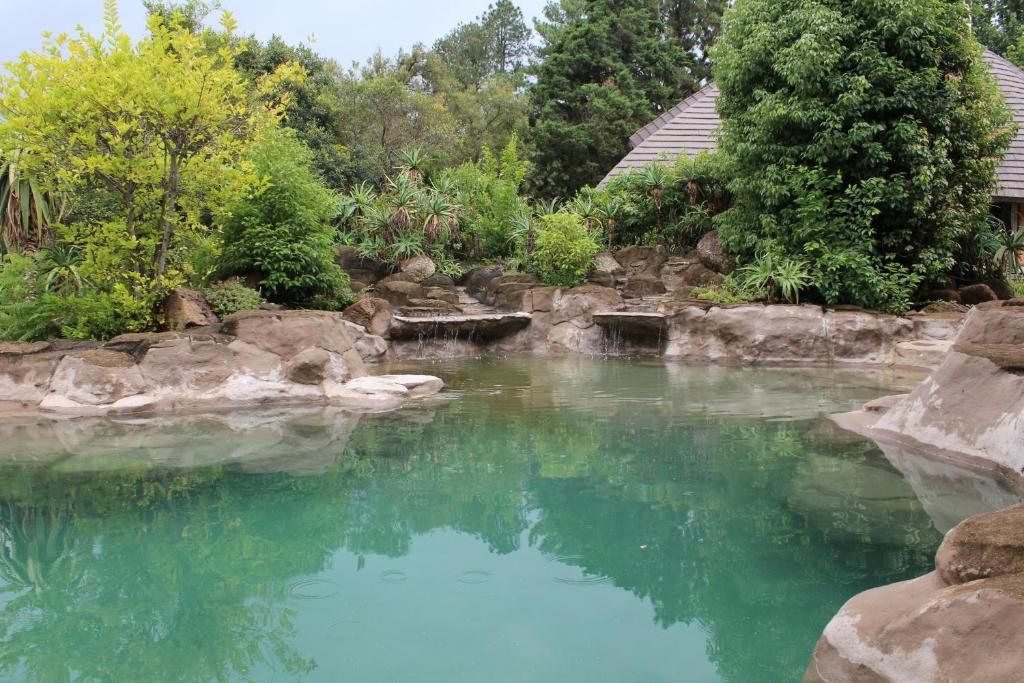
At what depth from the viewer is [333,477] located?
6.42m

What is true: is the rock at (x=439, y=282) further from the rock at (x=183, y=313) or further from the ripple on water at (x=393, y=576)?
the ripple on water at (x=393, y=576)

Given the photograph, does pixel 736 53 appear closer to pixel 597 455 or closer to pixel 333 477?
pixel 597 455

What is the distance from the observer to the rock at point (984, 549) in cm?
298

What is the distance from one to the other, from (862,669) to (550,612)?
151 cm

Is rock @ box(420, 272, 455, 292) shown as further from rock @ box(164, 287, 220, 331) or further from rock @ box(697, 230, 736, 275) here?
rock @ box(164, 287, 220, 331)

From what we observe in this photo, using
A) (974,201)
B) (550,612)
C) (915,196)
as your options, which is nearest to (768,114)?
(915,196)

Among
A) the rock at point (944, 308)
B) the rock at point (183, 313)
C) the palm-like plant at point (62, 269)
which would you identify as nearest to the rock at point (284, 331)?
the rock at point (183, 313)

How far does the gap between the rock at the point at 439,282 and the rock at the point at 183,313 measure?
5.78 metres

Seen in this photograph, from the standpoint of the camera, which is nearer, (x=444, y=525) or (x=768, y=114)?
(x=444, y=525)

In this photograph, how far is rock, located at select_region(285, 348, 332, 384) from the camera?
9.67 m

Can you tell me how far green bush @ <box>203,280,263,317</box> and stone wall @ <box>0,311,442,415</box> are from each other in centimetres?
105

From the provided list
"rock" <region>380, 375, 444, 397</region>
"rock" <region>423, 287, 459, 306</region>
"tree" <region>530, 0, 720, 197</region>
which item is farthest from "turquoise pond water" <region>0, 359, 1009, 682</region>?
"tree" <region>530, 0, 720, 197</region>

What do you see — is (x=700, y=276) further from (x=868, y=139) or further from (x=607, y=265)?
(x=868, y=139)

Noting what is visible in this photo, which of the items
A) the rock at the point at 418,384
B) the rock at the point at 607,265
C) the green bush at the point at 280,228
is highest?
the green bush at the point at 280,228
